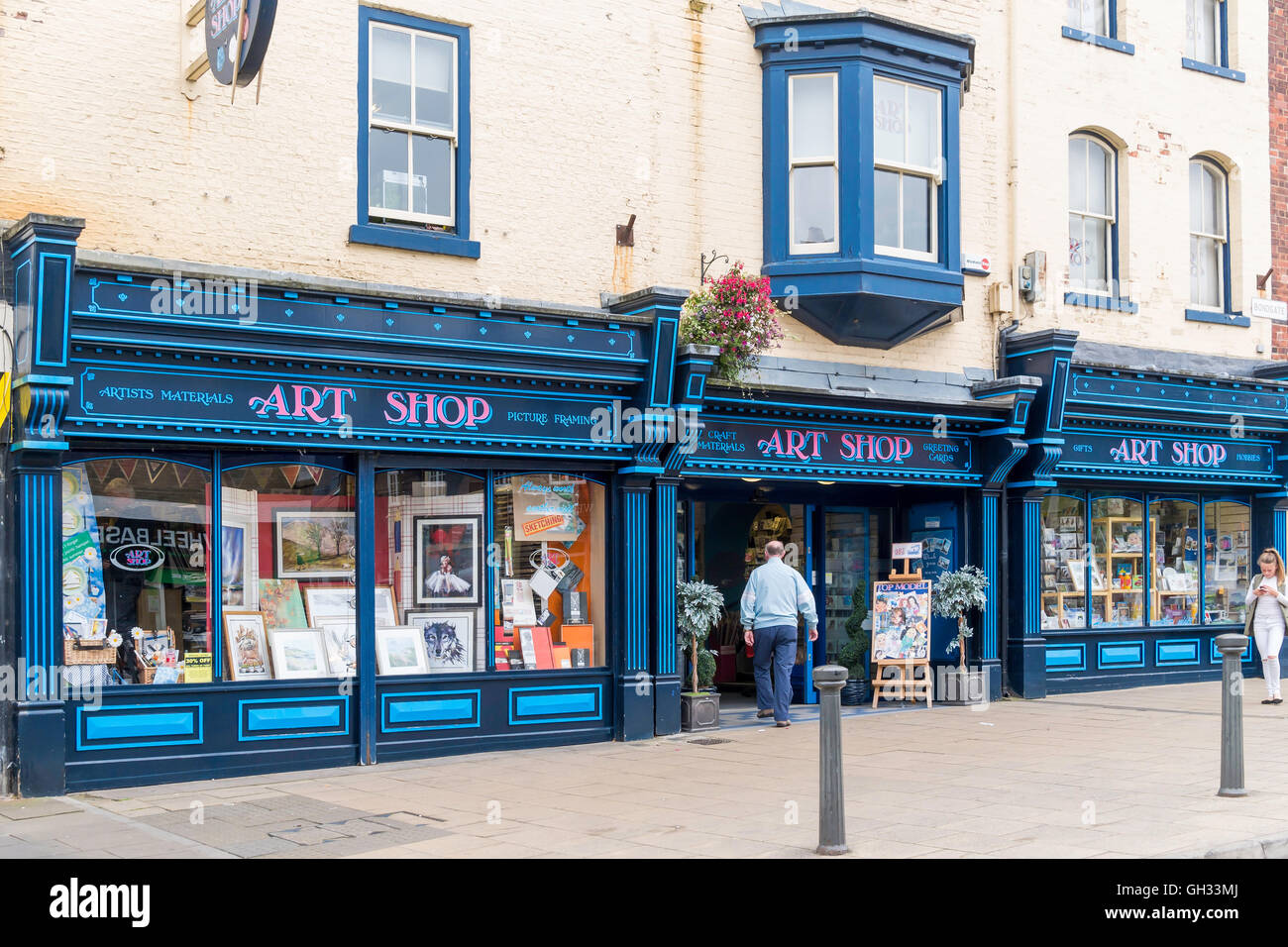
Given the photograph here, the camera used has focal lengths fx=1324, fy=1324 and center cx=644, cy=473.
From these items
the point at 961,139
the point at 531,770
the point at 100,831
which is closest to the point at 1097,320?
the point at 961,139

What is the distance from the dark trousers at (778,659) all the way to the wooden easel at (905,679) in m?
1.82

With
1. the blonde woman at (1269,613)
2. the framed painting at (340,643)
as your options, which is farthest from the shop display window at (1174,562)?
the framed painting at (340,643)

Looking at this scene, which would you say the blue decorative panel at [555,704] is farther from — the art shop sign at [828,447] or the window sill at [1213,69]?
the window sill at [1213,69]

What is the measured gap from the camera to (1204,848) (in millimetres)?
7355

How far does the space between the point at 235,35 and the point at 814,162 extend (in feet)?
21.5

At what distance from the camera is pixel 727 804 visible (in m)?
9.16

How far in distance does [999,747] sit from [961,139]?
7452 millimetres

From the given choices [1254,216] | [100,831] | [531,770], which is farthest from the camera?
[1254,216]

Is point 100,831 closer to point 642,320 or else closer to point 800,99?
point 642,320

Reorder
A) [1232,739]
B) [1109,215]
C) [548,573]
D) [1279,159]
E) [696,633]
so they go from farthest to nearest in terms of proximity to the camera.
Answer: [1279,159], [1109,215], [696,633], [548,573], [1232,739]

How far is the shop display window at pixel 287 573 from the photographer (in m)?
11.0

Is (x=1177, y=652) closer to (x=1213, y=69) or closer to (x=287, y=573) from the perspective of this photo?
(x=1213, y=69)

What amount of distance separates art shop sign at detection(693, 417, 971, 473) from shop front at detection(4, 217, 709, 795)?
0.99 metres

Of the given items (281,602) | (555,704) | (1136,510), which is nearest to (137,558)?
(281,602)
